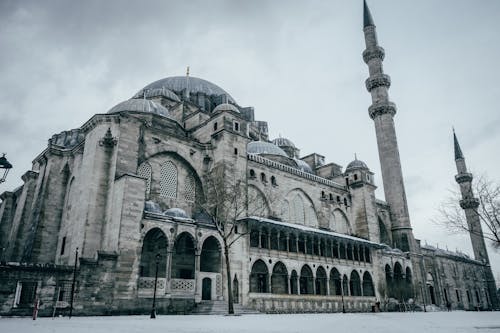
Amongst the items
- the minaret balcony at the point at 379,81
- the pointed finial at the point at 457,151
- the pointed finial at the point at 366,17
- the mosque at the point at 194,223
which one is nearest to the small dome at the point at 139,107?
the mosque at the point at 194,223

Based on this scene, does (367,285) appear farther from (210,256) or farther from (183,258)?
(183,258)

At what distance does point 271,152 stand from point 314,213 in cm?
740

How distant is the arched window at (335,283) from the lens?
105 ft

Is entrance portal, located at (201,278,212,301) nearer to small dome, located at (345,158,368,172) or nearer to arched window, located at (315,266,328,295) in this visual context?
arched window, located at (315,266,328,295)

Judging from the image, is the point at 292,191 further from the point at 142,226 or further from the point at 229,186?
the point at 142,226

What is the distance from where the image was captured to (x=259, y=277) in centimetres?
2728

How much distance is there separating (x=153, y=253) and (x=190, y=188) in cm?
570

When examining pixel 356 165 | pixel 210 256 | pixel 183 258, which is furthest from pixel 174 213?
pixel 356 165

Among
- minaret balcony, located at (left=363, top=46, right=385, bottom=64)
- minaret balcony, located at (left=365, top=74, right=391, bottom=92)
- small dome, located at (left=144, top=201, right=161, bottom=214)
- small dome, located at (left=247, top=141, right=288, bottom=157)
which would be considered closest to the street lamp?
small dome, located at (left=144, top=201, right=161, bottom=214)

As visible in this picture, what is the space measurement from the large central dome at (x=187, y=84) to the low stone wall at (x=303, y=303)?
23.1 meters

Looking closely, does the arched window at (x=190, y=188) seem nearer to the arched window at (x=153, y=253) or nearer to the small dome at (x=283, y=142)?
the arched window at (x=153, y=253)

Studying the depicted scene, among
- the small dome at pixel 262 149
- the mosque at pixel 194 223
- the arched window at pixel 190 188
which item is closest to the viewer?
the mosque at pixel 194 223

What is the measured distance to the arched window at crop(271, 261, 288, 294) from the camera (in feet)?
91.9

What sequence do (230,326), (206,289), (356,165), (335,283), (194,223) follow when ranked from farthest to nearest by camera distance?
(356,165)
(335,283)
(206,289)
(194,223)
(230,326)
